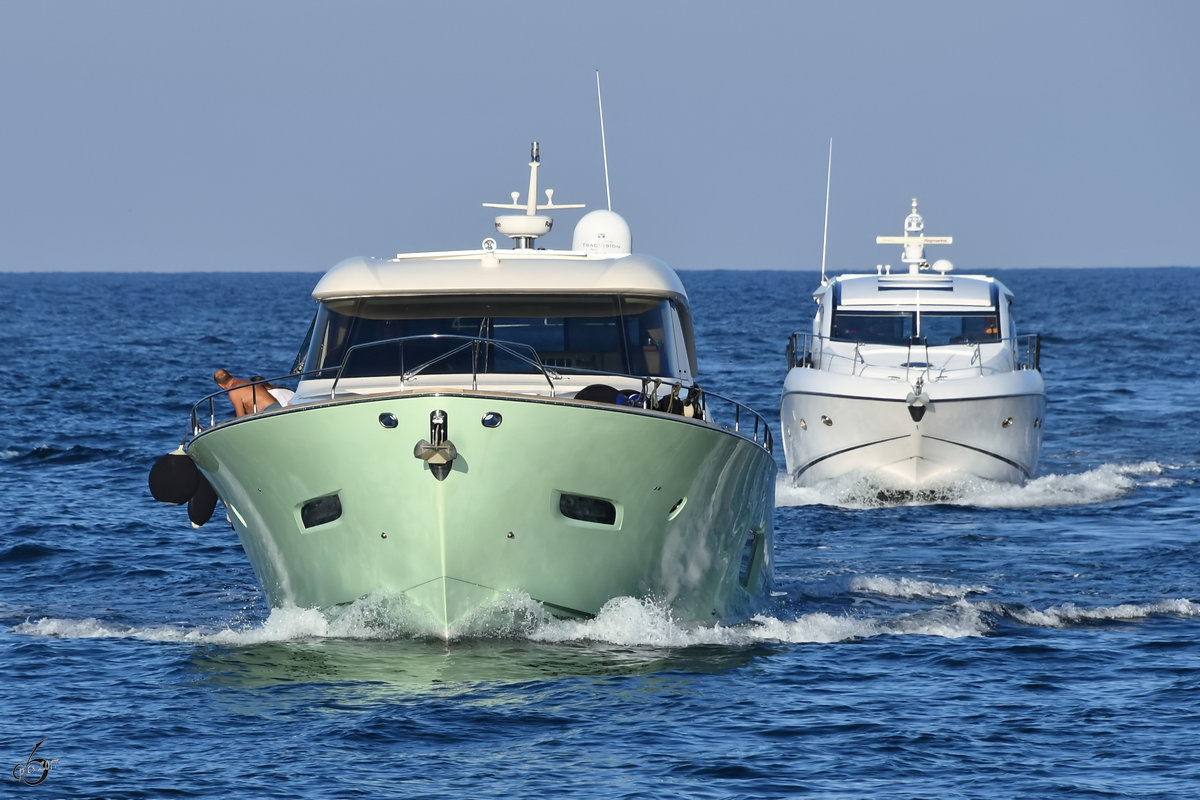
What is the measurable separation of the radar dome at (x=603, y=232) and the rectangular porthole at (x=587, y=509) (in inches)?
334

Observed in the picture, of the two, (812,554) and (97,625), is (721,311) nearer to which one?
(812,554)

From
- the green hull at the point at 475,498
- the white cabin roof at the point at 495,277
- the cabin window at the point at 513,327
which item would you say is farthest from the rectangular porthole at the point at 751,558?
the white cabin roof at the point at 495,277

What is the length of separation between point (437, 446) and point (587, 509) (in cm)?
136

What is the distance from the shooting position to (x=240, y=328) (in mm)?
70688

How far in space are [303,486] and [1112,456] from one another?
19.2 meters

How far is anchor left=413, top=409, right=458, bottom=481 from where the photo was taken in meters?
12.6

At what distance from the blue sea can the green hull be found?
42cm

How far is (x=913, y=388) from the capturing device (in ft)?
78.3

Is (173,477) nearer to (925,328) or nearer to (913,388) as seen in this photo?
(913,388)

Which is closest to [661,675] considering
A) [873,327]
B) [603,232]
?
[603,232]

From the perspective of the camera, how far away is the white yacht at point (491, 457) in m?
12.8

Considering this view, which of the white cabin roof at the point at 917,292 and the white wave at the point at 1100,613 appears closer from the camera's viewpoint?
the white wave at the point at 1100,613

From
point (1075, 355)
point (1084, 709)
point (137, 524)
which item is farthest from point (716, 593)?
point (1075, 355)

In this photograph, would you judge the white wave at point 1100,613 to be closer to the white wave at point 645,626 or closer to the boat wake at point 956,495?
the white wave at point 645,626
